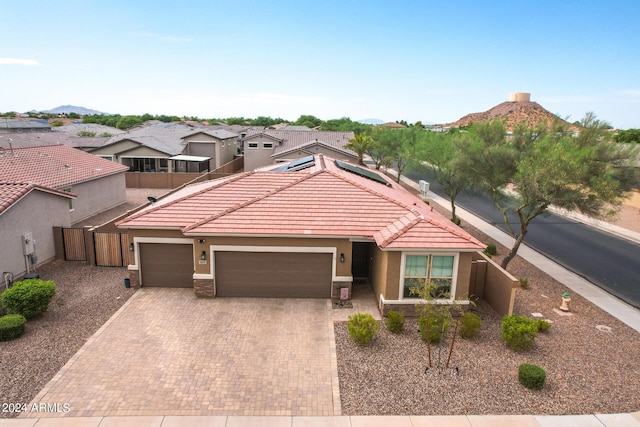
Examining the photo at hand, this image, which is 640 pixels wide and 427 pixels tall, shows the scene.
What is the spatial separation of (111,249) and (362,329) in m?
12.1

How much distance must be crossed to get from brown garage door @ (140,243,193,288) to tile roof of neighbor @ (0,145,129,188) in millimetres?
9975

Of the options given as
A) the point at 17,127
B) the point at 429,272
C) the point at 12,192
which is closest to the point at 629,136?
the point at 429,272

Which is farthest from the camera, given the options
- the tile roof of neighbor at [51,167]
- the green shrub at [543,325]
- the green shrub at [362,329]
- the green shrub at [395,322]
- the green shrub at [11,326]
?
the tile roof of neighbor at [51,167]

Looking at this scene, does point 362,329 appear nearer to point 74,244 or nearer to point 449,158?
point 74,244

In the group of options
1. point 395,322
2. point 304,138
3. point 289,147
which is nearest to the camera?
point 395,322

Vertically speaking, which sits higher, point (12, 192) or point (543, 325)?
point (12, 192)

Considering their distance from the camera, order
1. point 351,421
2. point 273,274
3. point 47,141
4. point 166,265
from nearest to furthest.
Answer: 1. point 351,421
2. point 273,274
3. point 166,265
4. point 47,141

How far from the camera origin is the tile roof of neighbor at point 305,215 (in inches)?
544

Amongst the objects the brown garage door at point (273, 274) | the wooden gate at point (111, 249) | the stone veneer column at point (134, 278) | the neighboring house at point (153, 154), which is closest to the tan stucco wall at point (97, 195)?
the wooden gate at point (111, 249)

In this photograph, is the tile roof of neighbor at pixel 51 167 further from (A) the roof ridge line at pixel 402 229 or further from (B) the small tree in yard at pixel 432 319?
(B) the small tree in yard at pixel 432 319

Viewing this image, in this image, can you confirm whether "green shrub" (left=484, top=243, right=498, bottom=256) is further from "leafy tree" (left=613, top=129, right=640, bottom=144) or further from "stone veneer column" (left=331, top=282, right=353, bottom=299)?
"leafy tree" (left=613, top=129, right=640, bottom=144)

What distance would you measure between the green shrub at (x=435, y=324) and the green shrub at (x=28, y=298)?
1177 cm

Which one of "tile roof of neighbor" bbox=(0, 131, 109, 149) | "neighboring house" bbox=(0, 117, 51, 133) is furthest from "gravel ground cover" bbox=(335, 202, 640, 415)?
"neighboring house" bbox=(0, 117, 51, 133)

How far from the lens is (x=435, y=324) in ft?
39.7
